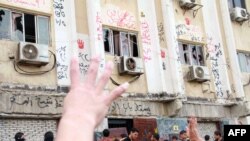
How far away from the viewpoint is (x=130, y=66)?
10766mm

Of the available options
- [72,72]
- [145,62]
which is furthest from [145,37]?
[72,72]

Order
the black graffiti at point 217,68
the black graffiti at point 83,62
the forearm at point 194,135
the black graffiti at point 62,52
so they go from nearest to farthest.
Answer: the forearm at point 194,135
the black graffiti at point 62,52
the black graffiti at point 83,62
the black graffiti at point 217,68

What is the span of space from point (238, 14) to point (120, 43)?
16.6ft

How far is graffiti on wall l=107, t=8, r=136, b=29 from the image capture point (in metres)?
11.1

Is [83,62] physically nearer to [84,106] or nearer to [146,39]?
[146,39]

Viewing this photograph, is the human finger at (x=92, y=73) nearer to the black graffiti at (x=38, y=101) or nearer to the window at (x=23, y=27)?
the black graffiti at (x=38, y=101)

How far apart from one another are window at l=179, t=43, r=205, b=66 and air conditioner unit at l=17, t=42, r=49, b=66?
483 centimetres

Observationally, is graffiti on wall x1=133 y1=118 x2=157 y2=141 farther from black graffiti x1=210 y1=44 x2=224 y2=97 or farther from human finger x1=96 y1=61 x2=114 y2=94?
human finger x1=96 y1=61 x2=114 y2=94

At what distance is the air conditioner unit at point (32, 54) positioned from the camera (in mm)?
8789

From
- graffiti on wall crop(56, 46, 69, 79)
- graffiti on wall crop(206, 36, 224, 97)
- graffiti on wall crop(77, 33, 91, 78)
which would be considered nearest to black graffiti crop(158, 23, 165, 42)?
graffiti on wall crop(206, 36, 224, 97)

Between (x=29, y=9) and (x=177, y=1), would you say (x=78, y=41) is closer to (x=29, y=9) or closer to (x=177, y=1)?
(x=29, y=9)

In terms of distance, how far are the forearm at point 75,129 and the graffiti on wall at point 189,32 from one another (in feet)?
38.3

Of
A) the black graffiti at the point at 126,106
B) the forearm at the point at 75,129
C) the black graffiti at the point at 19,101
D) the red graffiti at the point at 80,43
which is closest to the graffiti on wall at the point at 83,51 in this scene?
the red graffiti at the point at 80,43

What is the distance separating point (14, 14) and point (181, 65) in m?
5.15
